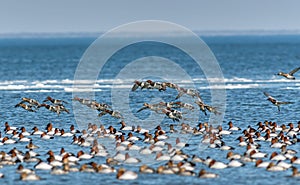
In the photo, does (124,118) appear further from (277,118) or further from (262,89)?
(262,89)

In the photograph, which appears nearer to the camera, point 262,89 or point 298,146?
point 298,146

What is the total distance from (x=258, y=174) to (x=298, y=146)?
771 centimetres

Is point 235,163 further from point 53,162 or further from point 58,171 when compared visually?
point 53,162

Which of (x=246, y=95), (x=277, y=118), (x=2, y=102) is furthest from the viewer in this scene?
(x=246, y=95)

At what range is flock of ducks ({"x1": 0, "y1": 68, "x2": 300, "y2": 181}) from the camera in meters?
38.3

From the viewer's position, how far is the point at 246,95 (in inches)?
3039

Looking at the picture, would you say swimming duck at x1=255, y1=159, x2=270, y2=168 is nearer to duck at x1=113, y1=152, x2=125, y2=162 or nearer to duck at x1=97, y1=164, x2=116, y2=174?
duck at x1=113, y1=152, x2=125, y2=162

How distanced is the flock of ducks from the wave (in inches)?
1338

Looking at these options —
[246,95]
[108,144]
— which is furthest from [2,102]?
[108,144]

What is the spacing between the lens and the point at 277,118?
193 feet

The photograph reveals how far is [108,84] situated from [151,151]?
171 feet

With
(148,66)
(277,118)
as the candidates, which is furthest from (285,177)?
(148,66)

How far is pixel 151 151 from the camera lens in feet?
140

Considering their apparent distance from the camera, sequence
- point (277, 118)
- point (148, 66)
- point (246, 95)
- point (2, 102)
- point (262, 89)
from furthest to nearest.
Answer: point (148, 66)
point (262, 89)
point (246, 95)
point (2, 102)
point (277, 118)
